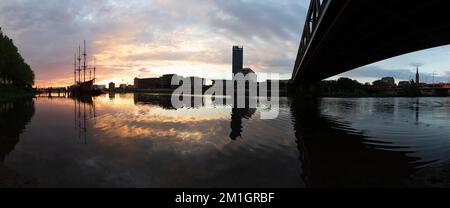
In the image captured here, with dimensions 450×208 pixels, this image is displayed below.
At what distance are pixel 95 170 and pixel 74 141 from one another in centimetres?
611

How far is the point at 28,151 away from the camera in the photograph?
12125 millimetres

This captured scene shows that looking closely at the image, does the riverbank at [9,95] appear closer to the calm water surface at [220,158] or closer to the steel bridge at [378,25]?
the calm water surface at [220,158]

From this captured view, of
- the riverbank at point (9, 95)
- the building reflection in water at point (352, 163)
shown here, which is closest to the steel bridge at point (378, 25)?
the building reflection in water at point (352, 163)

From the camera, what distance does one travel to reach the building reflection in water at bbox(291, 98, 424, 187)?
8.74 meters

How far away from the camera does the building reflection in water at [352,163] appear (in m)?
8.74

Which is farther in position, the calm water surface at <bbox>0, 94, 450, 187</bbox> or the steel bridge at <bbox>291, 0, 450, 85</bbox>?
the steel bridge at <bbox>291, 0, 450, 85</bbox>

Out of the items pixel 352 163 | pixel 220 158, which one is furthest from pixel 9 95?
pixel 352 163

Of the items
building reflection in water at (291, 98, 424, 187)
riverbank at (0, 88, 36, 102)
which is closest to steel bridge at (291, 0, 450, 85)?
building reflection in water at (291, 98, 424, 187)

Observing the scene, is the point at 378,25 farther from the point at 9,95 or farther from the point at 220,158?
the point at 9,95

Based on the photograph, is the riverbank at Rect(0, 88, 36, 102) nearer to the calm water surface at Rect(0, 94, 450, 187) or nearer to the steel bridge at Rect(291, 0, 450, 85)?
the calm water surface at Rect(0, 94, 450, 187)

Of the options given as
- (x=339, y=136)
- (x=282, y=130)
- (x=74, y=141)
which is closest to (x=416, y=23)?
(x=339, y=136)

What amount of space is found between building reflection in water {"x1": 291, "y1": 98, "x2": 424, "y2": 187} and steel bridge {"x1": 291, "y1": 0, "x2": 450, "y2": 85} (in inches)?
282
